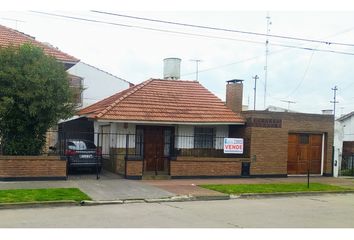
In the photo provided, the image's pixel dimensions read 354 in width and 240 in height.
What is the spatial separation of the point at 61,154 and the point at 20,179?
208cm

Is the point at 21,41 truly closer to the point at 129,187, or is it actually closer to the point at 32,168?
the point at 32,168

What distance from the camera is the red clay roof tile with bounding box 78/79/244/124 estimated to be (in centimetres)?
2012

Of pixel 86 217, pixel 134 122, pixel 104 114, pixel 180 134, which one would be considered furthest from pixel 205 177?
pixel 86 217

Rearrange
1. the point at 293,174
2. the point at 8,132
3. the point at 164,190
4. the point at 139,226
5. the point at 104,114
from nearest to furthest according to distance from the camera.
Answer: the point at 139,226, the point at 164,190, the point at 8,132, the point at 104,114, the point at 293,174

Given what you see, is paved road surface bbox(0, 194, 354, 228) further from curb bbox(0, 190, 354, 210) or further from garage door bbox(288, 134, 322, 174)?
garage door bbox(288, 134, 322, 174)

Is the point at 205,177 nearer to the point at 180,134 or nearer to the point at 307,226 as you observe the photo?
the point at 180,134

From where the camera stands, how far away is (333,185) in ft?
64.1

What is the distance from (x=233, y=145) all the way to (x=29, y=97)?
9.57m

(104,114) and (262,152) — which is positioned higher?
(104,114)

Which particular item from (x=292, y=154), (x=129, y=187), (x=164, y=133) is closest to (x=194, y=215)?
(x=129, y=187)

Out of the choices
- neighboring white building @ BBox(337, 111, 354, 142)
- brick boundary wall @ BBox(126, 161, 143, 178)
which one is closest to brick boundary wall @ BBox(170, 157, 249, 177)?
brick boundary wall @ BBox(126, 161, 143, 178)

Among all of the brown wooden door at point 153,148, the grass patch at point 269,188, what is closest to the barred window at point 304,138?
the grass patch at point 269,188

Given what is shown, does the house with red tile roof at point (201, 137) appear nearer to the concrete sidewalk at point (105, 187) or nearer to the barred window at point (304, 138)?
the barred window at point (304, 138)

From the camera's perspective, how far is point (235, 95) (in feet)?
78.2
